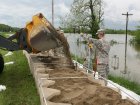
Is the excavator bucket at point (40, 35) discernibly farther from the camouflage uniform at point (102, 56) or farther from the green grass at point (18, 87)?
the camouflage uniform at point (102, 56)

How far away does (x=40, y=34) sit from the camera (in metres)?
11.3

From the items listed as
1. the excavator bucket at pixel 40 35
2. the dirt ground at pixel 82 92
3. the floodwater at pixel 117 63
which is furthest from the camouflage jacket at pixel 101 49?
the floodwater at pixel 117 63

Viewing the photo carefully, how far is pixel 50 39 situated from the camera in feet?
38.2

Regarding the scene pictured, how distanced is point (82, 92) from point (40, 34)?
10.8 feet

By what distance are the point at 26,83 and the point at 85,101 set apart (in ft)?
14.2

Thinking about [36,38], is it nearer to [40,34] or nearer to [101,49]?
[40,34]

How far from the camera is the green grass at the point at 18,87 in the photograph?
9.59m

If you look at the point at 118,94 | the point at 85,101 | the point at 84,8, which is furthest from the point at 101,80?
the point at 84,8

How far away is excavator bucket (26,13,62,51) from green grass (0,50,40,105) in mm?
1121

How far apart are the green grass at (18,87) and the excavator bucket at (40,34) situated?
112 cm

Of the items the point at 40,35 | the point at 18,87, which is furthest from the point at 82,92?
the point at 18,87

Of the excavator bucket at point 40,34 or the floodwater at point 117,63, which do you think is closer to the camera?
the excavator bucket at point 40,34

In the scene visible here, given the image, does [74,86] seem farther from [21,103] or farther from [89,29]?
[89,29]

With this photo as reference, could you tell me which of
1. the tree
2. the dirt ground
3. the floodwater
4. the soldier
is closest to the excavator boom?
the dirt ground
